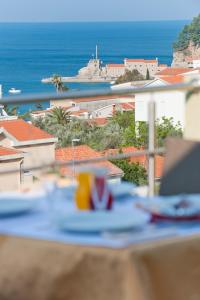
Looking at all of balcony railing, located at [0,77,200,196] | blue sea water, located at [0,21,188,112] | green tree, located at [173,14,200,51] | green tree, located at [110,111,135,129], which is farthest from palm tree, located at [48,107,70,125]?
green tree, located at [173,14,200,51]

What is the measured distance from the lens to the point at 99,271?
1810 mm

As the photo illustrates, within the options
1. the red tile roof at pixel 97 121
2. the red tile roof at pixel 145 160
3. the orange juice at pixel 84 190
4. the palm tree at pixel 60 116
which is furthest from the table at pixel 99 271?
the palm tree at pixel 60 116

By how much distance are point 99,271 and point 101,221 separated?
161 millimetres

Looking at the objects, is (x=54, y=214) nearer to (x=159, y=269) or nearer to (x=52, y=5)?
(x=159, y=269)

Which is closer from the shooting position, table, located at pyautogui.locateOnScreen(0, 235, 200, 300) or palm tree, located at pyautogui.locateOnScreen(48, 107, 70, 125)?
table, located at pyautogui.locateOnScreen(0, 235, 200, 300)

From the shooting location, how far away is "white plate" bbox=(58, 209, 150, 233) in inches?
74.4

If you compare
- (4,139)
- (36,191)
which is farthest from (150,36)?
(36,191)

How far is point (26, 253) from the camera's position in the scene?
1920mm

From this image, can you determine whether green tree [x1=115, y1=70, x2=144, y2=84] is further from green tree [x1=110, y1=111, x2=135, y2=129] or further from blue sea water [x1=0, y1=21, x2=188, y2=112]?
green tree [x1=110, y1=111, x2=135, y2=129]

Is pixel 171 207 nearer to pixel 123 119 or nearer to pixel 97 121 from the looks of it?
pixel 97 121

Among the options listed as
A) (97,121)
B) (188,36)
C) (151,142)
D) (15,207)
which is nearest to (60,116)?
(97,121)

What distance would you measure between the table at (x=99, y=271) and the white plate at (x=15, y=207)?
0.13 m

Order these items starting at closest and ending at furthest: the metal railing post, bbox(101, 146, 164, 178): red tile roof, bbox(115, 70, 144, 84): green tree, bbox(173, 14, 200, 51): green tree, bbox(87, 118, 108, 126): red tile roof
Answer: the metal railing post < bbox(101, 146, 164, 178): red tile roof < bbox(87, 118, 108, 126): red tile roof < bbox(115, 70, 144, 84): green tree < bbox(173, 14, 200, 51): green tree

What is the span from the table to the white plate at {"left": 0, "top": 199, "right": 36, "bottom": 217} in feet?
0.41
